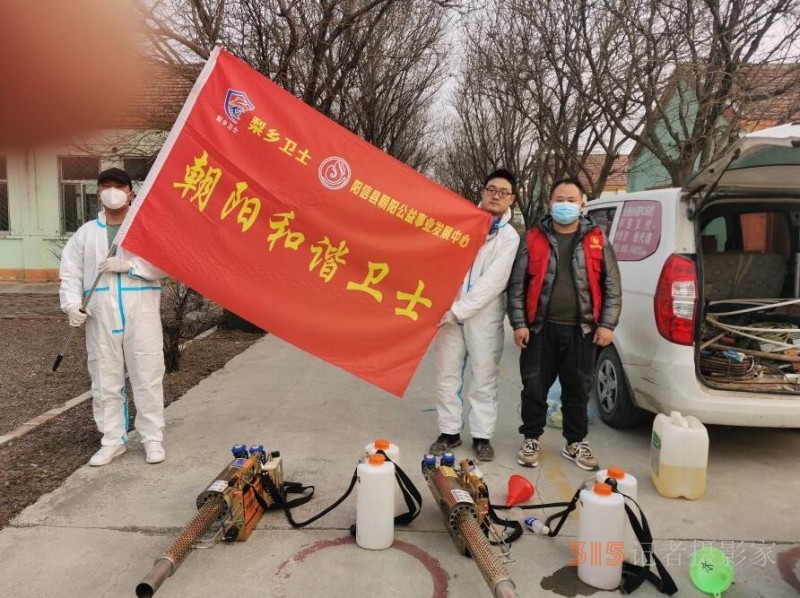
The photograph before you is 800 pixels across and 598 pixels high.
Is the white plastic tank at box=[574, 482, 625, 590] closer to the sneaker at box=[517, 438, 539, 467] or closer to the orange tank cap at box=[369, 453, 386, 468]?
the orange tank cap at box=[369, 453, 386, 468]

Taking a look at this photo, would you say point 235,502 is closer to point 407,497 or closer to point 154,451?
point 407,497

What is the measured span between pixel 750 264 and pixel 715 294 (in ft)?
1.48

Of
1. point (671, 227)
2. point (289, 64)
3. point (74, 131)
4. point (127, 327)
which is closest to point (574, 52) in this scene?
point (289, 64)

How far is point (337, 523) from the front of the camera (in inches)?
140

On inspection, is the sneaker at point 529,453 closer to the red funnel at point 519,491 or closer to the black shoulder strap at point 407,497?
the red funnel at point 519,491

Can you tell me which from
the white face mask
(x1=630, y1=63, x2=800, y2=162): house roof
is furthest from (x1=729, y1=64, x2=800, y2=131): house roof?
the white face mask

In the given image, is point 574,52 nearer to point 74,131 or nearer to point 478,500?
point 478,500

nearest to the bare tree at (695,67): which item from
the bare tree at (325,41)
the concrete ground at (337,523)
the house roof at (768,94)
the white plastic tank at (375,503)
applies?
the house roof at (768,94)

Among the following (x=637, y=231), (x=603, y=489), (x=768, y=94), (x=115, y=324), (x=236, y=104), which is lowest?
(x=603, y=489)

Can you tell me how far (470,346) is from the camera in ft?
14.8

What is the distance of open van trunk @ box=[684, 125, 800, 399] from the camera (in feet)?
13.8

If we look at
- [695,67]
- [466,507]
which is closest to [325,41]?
[695,67]

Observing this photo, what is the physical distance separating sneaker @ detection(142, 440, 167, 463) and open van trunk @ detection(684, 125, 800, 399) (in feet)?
12.1

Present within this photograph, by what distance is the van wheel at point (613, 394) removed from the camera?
496 cm
